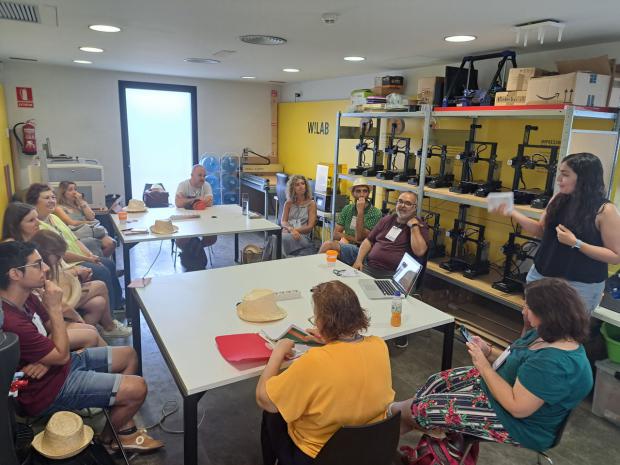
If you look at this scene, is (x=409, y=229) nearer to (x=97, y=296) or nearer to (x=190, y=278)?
(x=190, y=278)

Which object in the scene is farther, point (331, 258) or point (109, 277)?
point (109, 277)

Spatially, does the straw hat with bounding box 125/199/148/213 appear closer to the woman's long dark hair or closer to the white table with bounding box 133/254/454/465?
the white table with bounding box 133/254/454/465

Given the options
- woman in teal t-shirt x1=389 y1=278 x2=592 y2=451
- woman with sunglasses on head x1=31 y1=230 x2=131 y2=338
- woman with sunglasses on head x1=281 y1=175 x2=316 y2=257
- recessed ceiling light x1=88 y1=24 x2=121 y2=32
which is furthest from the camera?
woman with sunglasses on head x1=281 y1=175 x2=316 y2=257

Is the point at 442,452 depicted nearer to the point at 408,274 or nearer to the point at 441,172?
the point at 408,274

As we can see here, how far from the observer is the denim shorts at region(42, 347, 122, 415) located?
185cm

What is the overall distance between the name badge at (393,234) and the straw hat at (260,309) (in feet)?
5.18

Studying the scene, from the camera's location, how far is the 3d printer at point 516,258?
127 inches

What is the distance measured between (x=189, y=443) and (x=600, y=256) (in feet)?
7.20

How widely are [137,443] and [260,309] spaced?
2.87 feet

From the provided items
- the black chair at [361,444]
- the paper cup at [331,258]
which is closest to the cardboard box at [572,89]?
the paper cup at [331,258]

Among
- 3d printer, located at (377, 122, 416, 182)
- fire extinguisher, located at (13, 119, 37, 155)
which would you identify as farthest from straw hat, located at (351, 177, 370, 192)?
fire extinguisher, located at (13, 119, 37, 155)

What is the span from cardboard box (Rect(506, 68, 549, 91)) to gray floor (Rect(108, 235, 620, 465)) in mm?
1961

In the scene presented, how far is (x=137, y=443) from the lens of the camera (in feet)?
6.93

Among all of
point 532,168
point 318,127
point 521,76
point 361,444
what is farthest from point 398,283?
point 318,127
